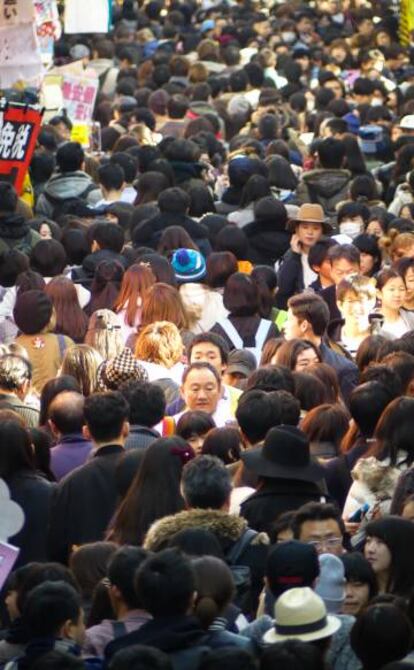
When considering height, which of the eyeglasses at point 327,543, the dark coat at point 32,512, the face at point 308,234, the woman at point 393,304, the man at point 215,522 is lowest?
the face at point 308,234

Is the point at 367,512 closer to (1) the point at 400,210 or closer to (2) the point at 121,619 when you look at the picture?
(2) the point at 121,619

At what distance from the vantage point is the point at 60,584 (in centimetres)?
707

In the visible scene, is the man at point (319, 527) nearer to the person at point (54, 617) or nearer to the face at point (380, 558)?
the face at point (380, 558)

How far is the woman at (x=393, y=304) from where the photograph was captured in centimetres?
1262

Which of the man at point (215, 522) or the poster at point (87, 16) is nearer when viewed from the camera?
the man at point (215, 522)

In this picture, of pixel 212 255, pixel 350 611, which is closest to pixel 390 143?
pixel 212 255

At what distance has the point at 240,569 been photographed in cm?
785

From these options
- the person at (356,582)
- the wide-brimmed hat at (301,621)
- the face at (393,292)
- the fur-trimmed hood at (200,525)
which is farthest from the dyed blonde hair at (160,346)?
the wide-brimmed hat at (301,621)

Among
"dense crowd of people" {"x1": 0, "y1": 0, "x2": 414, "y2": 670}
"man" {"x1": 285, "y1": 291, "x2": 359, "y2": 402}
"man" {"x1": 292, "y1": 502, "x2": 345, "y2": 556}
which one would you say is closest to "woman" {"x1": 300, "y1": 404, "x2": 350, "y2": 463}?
"dense crowd of people" {"x1": 0, "y1": 0, "x2": 414, "y2": 670}

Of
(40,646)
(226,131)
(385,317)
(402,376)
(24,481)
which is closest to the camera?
(40,646)

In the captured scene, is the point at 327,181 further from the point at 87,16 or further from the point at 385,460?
the point at 385,460

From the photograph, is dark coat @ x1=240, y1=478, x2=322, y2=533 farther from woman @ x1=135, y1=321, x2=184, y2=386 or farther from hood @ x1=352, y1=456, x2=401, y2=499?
woman @ x1=135, y1=321, x2=184, y2=386

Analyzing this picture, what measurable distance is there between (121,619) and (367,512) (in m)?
1.98

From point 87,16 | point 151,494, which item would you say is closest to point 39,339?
point 151,494
